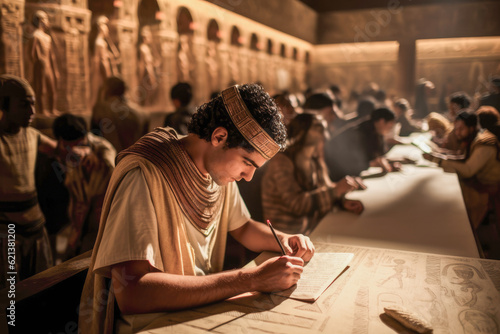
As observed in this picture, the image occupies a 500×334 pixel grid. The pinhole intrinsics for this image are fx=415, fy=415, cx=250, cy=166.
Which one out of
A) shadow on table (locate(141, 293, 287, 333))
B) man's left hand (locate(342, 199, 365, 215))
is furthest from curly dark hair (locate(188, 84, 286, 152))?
man's left hand (locate(342, 199, 365, 215))

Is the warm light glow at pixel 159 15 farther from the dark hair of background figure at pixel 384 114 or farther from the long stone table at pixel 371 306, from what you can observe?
the long stone table at pixel 371 306

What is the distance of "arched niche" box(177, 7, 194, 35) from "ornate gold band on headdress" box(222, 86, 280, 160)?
23.4ft

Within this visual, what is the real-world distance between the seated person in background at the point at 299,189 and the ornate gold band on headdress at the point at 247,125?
1.53 meters

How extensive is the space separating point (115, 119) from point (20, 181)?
85.9 inches

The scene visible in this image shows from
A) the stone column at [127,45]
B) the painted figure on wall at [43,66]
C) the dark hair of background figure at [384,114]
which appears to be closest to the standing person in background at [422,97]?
the dark hair of background figure at [384,114]

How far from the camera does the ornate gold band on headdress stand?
5.23 ft

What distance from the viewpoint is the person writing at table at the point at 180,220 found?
1382mm

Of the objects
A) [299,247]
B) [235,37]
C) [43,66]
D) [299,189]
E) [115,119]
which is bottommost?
[299,189]

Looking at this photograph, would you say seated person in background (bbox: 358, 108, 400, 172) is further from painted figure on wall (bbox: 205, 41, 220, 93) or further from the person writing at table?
painted figure on wall (bbox: 205, 41, 220, 93)

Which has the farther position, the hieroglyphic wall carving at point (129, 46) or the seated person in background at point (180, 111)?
the seated person in background at point (180, 111)

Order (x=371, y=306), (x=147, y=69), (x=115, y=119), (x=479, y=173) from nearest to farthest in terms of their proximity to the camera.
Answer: (x=371, y=306) → (x=479, y=173) → (x=115, y=119) → (x=147, y=69)

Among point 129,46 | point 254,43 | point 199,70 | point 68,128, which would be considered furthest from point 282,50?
point 68,128

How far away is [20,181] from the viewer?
3189 mm

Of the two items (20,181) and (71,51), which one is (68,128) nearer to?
(20,181)
